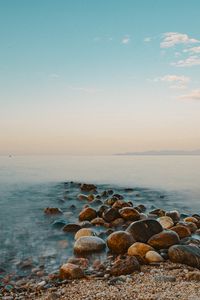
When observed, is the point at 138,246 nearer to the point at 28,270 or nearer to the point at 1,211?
the point at 28,270

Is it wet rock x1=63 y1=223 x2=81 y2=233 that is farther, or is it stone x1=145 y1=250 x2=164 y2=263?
wet rock x1=63 y1=223 x2=81 y2=233

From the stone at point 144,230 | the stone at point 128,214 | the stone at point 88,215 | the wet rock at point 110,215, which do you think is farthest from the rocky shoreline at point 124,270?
the stone at point 88,215

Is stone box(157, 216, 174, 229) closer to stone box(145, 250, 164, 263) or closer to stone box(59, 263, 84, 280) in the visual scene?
stone box(145, 250, 164, 263)

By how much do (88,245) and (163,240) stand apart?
6.60ft

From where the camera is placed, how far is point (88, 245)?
8.97 metres

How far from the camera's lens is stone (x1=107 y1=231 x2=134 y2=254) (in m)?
8.72

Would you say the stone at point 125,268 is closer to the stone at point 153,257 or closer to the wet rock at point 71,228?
the stone at point 153,257

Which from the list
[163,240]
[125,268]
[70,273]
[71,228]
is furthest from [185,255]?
[71,228]

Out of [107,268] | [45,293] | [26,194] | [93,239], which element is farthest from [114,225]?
[26,194]

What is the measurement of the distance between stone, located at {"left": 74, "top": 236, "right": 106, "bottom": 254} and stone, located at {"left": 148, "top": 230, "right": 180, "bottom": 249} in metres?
1.35

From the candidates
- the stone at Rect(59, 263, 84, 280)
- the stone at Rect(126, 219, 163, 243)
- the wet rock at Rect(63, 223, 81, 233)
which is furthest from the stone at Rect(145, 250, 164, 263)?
the wet rock at Rect(63, 223, 81, 233)

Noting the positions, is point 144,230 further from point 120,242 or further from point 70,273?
point 70,273

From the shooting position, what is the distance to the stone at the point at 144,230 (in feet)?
30.1

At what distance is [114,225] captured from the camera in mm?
12086
